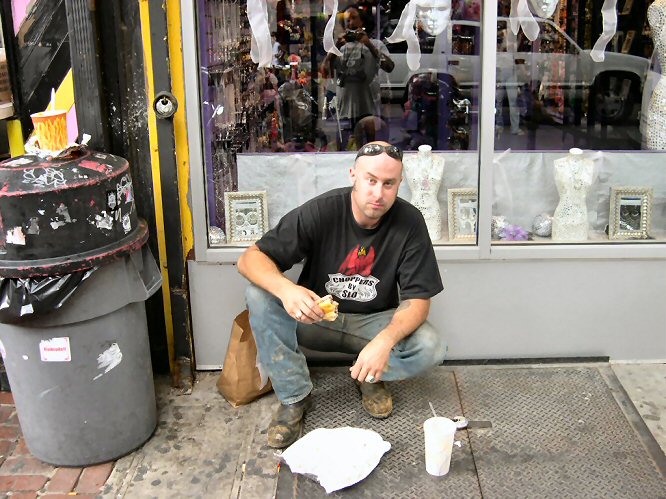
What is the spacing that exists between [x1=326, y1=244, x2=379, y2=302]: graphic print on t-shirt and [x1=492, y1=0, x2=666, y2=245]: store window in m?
0.81

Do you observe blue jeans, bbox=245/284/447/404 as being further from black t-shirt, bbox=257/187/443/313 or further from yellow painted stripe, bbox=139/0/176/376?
yellow painted stripe, bbox=139/0/176/376

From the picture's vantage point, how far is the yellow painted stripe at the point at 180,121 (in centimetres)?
340

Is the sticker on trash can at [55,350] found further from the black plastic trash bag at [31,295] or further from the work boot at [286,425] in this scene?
the work boot at [286,425]

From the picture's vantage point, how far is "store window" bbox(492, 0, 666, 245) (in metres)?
3.83

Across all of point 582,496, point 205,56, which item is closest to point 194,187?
point 205,56

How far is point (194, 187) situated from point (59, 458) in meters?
1.36

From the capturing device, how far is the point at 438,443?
113 inches

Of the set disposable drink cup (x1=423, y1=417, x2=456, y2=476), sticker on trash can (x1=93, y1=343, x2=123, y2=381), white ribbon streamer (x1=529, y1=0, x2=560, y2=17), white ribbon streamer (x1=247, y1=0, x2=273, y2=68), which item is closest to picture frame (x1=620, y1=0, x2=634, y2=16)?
white ribbon streamer (x1=529, y1=0, x2=560, y2=17)

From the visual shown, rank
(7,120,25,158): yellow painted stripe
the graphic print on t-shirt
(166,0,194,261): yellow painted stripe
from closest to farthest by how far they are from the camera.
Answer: the graphic print on t-shirt
(166,0,194,261): yellow painted stripe
(7,120,25,158): yellow painted stripe

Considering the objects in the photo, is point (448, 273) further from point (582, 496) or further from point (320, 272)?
point (582, 496)

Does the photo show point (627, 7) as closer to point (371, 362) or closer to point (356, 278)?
point (356, 278)

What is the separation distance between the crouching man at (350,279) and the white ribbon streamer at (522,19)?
1.13 meters

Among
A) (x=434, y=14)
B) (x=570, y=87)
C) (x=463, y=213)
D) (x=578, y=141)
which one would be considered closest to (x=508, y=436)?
(x=463, y=213)

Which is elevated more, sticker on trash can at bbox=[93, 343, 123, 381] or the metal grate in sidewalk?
sticker on trash can at bbox=[93, 343, 123, 381]
